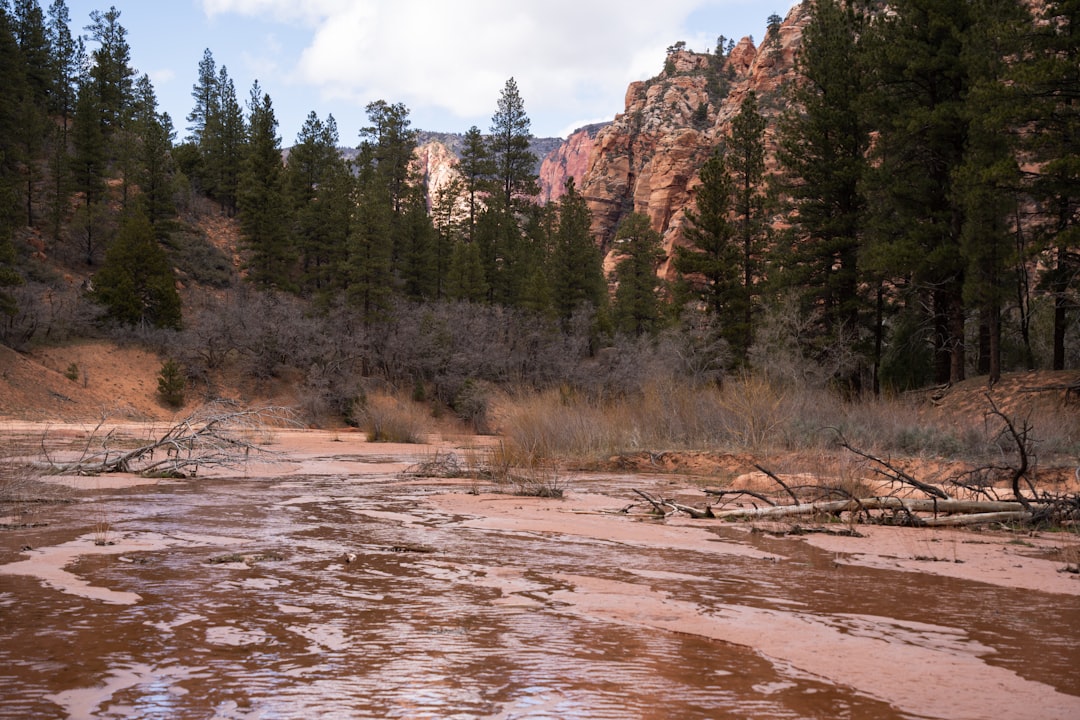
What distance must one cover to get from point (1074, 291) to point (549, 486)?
926 inches

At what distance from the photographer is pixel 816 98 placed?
104ft

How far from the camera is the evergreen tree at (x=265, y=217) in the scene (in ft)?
173

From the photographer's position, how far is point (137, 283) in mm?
43969

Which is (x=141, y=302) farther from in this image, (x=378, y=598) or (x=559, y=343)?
(x=378, y=598)

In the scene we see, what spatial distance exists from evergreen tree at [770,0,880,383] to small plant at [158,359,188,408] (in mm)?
27937

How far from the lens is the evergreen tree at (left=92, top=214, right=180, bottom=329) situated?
140ft

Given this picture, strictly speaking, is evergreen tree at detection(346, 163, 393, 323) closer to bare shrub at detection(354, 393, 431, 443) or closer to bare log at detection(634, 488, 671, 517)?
bare shrub at detection(354, 393, 431, 443)

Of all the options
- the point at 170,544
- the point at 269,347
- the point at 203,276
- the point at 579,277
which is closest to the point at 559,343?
the point at 579,277

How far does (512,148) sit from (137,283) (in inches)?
1400

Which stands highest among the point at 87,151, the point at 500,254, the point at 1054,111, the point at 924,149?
the point at 87,151

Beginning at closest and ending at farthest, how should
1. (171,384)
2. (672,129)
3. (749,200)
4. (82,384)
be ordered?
(82,384), (171,384), (749,200), (672,129)

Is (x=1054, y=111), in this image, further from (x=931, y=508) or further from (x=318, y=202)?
(x=318, y=202)

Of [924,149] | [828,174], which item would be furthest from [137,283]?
[924,149]

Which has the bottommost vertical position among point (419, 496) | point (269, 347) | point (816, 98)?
point (419, 496)
